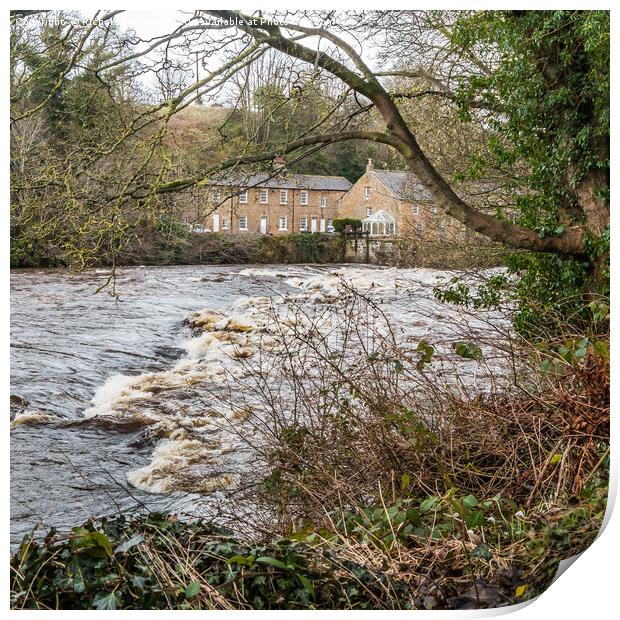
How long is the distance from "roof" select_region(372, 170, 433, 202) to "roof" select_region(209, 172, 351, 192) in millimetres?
309

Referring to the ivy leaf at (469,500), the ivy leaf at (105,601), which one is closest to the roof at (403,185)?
the ivy leaf at (469,500)

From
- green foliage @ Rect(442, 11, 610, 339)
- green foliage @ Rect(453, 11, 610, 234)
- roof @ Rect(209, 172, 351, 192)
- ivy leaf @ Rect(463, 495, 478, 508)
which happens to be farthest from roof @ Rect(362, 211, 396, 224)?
ivy leaf @ Rect(463, 495, 478, 508)

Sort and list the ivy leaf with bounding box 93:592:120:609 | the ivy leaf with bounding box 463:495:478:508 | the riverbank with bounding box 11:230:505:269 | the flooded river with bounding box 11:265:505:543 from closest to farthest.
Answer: the ivy leaf with bounding box 93:592:120:609
the ivy leaf with bounding box 463:495:478:508
the flooded river with bounding box 11:265:505:543
the riverbank with bounding box 11:230:505:269

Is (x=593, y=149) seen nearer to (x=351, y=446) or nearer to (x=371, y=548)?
(x=351, y=446)

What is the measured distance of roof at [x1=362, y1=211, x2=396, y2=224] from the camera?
5473 millimetres

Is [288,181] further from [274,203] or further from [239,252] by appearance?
[239,252]

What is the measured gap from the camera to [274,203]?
538 centimetres

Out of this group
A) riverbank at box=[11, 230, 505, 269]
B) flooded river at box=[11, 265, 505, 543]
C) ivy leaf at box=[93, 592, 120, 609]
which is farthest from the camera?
riverbank at box=[11, 230, 505, 269]

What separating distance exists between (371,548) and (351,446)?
2.39ft

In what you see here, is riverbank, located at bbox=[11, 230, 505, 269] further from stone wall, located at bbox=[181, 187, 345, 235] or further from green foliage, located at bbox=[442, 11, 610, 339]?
green foliage, located at bbox=[442, 11, 610, 339]

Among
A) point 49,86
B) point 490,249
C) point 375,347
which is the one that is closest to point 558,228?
point 490,249

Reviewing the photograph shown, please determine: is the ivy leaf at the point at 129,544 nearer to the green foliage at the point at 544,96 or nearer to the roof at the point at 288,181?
the roof at the point at 288,181

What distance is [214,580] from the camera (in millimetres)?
4070

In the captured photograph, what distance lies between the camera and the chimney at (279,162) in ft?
17.8
